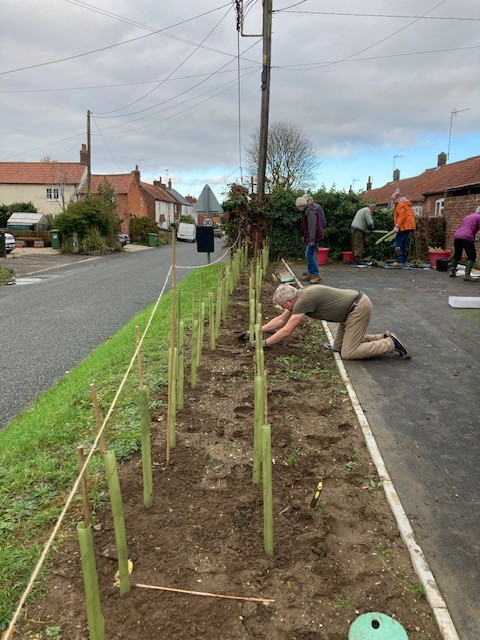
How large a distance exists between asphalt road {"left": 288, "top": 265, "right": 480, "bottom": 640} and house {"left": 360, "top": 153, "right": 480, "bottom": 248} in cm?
787

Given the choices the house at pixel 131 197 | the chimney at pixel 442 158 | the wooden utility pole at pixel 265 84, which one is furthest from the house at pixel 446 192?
the house at pixel 131 197

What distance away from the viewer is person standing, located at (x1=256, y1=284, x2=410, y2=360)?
511 cm

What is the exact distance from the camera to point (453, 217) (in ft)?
48.4

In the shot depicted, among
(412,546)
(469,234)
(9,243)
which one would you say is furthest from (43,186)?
(412,546)

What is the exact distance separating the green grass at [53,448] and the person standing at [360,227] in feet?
29.0

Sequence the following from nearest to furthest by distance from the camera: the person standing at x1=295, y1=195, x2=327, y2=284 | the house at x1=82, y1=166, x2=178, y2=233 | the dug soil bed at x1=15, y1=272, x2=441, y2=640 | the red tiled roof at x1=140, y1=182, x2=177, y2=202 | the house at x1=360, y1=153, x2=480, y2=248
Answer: the dug soil bed at x1=15, y1=272, x2=441, y2=640
the person standing at x1=295, y1=195, x2=327, y2=284
the house at x1=360, y1=153, x2=480, y2=248
the house at x1=82, y1=166, x2=178, y2=233
the red tiled roof at x1=140, y1=182, x2=177, y2=202

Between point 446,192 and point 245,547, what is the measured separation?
1585cm

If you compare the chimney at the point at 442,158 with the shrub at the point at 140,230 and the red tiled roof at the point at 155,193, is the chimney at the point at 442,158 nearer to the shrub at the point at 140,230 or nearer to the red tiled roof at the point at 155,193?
the shrub at the point at 140,230

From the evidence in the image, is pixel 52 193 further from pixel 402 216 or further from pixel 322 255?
pixel 402 216

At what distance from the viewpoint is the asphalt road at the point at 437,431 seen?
236cm

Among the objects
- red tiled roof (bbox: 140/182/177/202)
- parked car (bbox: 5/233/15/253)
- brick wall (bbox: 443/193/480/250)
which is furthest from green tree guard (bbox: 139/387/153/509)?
red tiled roof (bbox: 140/182/177/202)

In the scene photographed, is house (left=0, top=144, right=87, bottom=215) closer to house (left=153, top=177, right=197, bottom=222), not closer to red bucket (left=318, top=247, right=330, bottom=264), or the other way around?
house (left=153, top=177, right=197, bottom=222)

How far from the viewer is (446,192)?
51.5ft

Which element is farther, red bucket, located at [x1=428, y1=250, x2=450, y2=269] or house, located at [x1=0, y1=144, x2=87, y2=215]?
house, located at [x1=0, y1=144, x2=87, y2=215]
